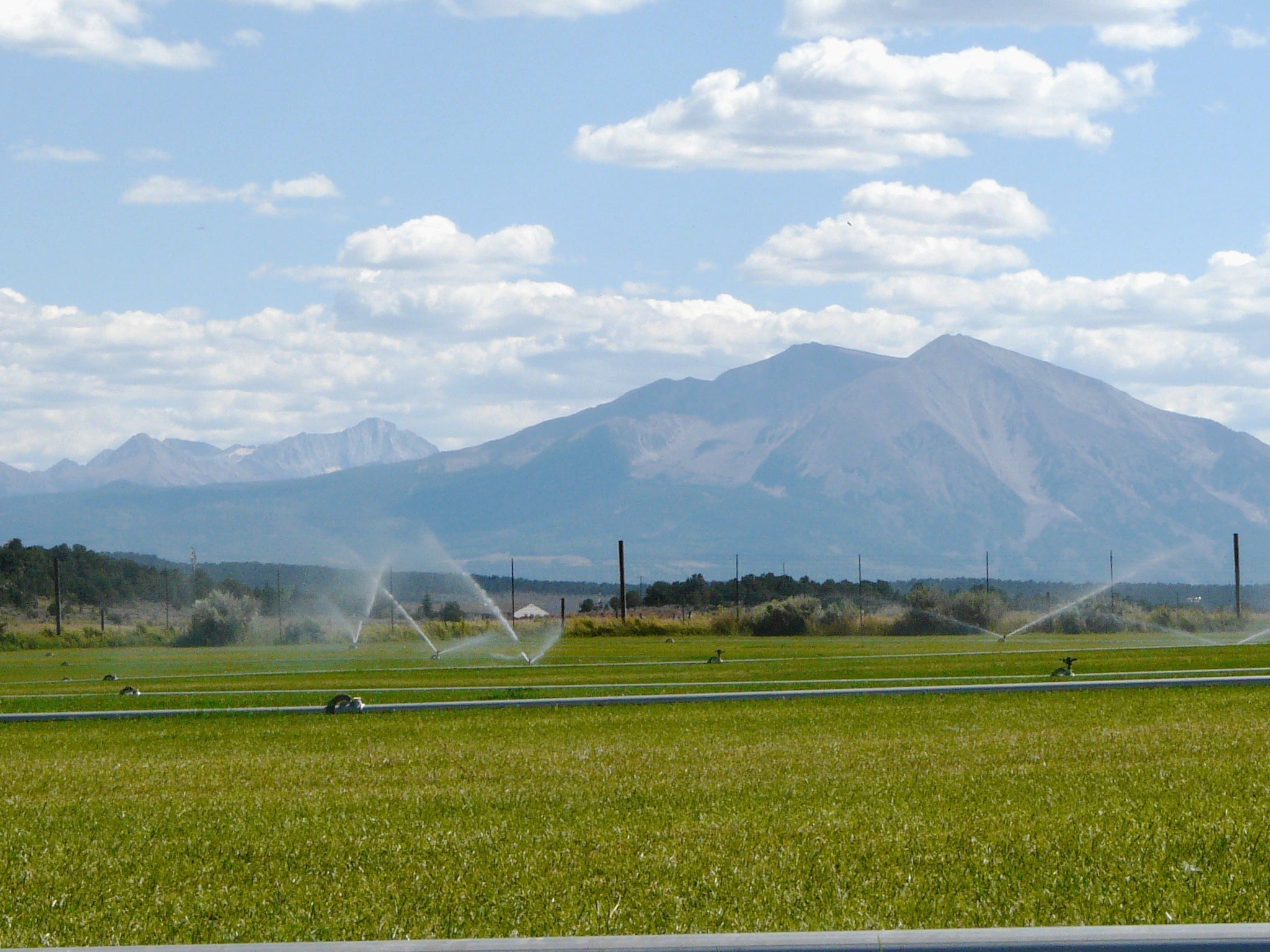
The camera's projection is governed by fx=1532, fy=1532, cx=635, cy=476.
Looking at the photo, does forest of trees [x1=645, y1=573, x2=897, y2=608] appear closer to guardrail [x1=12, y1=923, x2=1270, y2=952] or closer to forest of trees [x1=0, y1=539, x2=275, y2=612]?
forest of trees [x1=0, y1=539, x2=275, y2=612]

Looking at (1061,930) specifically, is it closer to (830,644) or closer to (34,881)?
(34,881)

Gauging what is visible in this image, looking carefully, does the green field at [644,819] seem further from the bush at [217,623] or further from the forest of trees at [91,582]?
the forest of trees at [91,582]

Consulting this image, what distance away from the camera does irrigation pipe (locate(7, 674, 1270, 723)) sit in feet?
70.4

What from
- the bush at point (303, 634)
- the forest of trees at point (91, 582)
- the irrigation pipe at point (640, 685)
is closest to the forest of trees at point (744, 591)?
the forest of trees at point (91, 582)

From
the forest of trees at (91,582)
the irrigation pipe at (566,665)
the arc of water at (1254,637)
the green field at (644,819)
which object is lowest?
the arc of water at (1254,637)

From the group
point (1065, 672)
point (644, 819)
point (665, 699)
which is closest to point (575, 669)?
point (1065, 672)

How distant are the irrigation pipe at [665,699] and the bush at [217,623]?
4969 centimetres

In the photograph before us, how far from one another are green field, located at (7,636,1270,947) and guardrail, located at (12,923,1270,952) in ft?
4.09

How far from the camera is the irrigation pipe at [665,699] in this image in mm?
21453

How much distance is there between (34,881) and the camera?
846 cm

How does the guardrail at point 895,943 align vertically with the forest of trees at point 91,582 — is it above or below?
below

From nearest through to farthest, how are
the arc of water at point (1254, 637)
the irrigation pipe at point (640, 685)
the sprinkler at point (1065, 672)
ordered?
1. the sprinkler at point (1065, 672)
2. the irrigation pipe at point (640, 685)
3. the arc of water at point (1254, 637)

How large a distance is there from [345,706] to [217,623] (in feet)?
172

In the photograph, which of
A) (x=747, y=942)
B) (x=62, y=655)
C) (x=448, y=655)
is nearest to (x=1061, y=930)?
(x=747, y=942)
